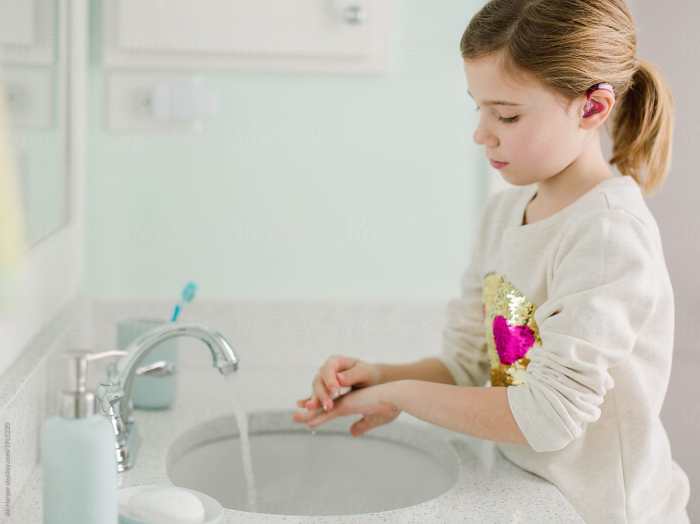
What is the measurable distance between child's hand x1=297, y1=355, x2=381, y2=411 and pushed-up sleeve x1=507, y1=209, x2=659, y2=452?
26 centimetres

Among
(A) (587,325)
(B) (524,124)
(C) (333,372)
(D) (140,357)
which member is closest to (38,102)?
(D) (140,357)

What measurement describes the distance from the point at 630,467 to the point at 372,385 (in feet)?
1.15

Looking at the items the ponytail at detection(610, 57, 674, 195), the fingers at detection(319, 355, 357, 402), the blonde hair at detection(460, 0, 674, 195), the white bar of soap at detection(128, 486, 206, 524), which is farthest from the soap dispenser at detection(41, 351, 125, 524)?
the ponytail at detection(610, 57, 674, 195)

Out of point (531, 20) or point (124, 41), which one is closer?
point (531, 20)

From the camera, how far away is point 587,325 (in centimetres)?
111

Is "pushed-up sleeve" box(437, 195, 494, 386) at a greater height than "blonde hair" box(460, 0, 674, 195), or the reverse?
"blonde hair" box(460, 0, 674, 195)

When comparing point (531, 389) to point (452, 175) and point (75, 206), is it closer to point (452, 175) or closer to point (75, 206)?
point (452, 175)

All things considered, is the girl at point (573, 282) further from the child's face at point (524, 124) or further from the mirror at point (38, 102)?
the mirror at point (38, 102)

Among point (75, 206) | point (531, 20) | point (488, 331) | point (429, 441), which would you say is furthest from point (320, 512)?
point (531, 20)

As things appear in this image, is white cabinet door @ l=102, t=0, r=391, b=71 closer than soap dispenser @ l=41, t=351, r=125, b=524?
No

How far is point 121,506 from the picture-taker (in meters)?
0.98

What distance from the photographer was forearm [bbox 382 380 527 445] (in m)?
1.18

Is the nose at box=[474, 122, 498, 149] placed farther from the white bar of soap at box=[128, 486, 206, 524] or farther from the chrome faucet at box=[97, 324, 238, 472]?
the white bar of soap at box=[128, 486, 206, 524]

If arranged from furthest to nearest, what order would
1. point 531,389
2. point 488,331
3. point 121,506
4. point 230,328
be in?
point 230,328, point 488,331, point 531,389, point 121,506
